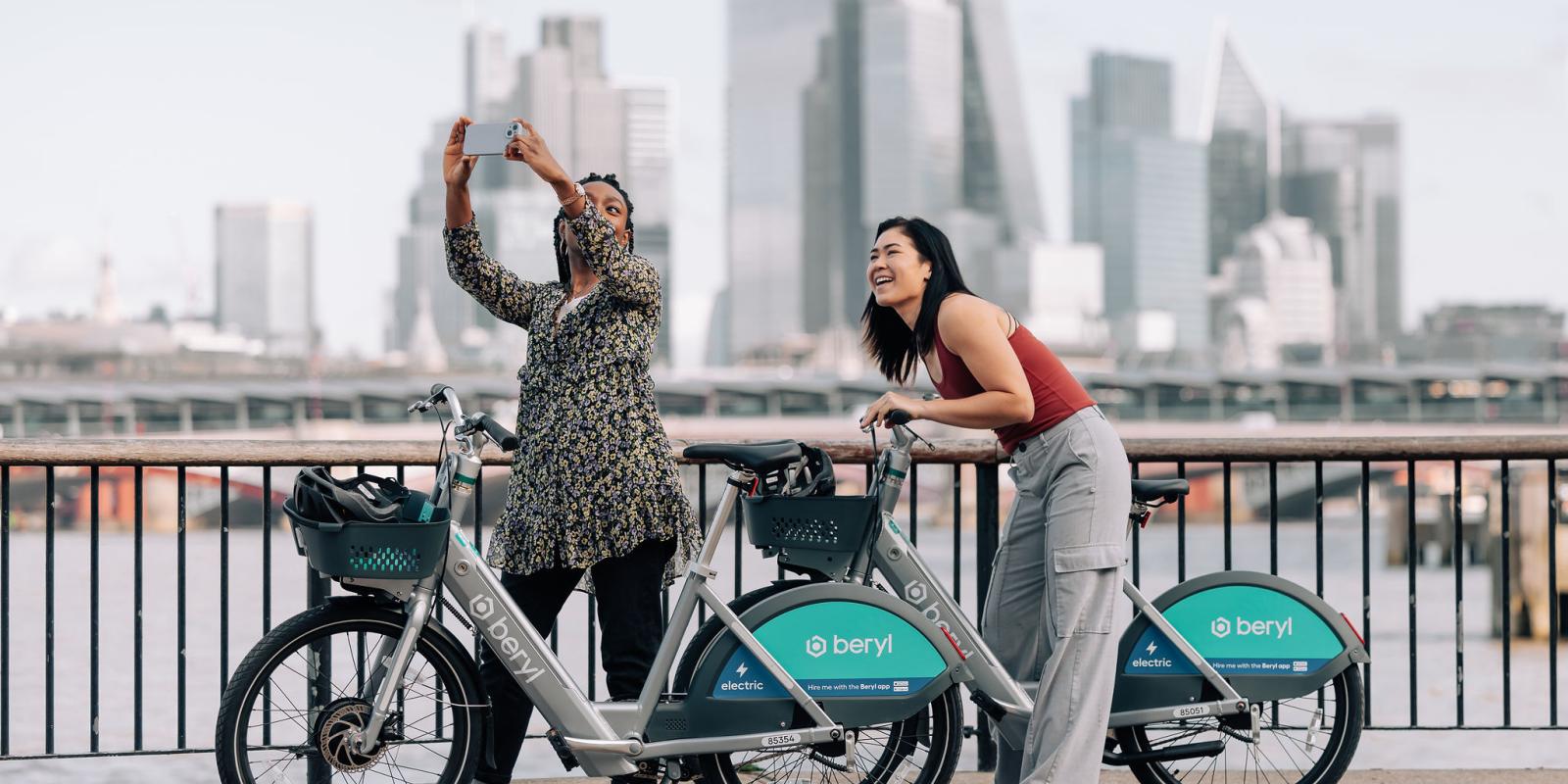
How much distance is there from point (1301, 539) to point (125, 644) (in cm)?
4668

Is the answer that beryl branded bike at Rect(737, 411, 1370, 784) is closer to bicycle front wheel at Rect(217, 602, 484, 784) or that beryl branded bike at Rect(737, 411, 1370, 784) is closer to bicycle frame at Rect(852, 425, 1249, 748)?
bicycle frame at Rect(852, 425, 1249, 748)

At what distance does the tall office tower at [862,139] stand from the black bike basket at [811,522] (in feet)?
552

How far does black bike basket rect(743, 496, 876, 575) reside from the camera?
12.2ft

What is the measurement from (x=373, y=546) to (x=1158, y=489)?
6.22 ft

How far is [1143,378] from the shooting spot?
3733 inches

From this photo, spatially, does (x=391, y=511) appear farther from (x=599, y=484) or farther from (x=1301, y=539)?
(x=1301, y=539)

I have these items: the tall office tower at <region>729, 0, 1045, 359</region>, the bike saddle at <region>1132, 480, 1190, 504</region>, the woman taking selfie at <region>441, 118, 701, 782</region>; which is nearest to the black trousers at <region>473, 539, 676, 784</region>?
the woman taking selfie at <region>441, 118, 701, 782</region>

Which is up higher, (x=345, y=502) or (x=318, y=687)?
(x=345, y=502)

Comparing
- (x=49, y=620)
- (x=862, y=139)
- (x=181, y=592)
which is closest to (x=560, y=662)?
(x=181, y=592)

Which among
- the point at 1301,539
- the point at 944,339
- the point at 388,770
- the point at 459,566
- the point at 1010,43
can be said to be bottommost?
the point at 1301,539

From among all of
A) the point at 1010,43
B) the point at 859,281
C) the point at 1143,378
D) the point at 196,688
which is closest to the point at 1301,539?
the point at 1143,378

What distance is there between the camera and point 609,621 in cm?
381

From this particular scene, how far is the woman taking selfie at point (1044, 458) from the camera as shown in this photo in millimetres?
3662

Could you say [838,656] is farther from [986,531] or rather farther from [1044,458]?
[986,531]
